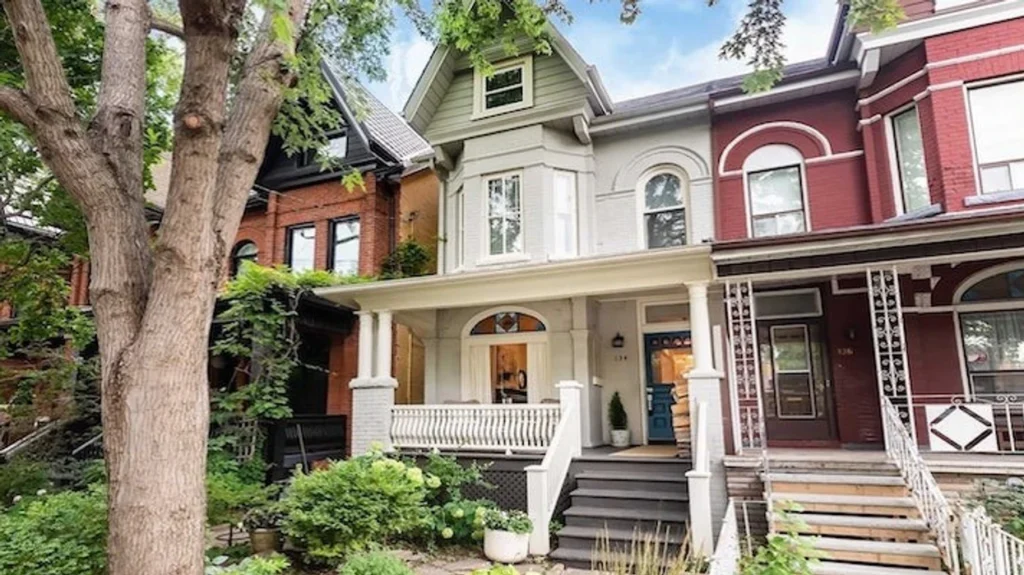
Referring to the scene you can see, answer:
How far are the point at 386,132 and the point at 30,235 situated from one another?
7.11m

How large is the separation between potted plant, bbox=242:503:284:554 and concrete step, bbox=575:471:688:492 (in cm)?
378

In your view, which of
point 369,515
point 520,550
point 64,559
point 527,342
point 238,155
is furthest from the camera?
point 527,342

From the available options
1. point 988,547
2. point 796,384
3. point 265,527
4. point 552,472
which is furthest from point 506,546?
point 796,384

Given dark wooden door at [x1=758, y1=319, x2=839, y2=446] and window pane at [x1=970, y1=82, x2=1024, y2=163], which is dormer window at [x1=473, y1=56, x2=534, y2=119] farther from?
window pane at [x1=970, y1=82, x2=1024, y2=163]

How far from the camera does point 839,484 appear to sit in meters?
6.55

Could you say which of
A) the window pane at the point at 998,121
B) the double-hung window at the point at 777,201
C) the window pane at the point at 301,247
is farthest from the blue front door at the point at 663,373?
the window pane at the point at 301,247

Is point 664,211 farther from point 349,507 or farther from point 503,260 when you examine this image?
point 349,507

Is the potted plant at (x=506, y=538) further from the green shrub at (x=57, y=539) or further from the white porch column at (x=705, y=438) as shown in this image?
the green shrub at (x=57, y=539)

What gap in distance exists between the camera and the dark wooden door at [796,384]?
9.16 metres

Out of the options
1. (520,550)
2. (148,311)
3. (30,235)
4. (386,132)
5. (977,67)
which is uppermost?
(386,132)

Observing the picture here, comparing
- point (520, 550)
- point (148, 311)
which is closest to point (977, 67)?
point (520, 550)

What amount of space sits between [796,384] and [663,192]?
3.85m

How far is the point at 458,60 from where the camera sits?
459 inches

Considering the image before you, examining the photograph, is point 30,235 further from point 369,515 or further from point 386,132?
point 369,515
